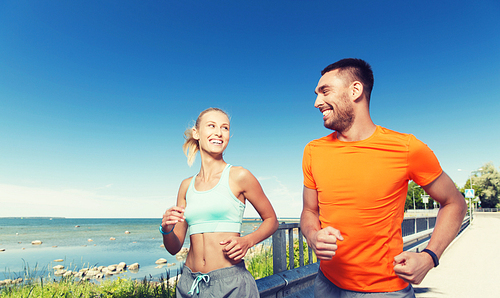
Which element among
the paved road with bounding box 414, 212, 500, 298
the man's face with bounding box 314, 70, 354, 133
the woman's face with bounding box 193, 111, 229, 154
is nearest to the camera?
the man's face with bounding box 314, 70, 354, 133

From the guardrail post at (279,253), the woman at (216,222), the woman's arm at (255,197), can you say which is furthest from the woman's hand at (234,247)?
the guardrail post at (279,253)

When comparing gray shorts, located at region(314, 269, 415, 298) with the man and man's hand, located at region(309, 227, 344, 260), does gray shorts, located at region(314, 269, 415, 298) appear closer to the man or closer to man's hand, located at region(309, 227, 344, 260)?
the man

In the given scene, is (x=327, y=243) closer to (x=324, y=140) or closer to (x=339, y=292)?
(x=339, y=292)

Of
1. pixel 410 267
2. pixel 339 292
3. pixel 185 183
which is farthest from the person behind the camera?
pixel 185 183

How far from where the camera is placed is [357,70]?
1719mm

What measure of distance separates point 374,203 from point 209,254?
1.09 m

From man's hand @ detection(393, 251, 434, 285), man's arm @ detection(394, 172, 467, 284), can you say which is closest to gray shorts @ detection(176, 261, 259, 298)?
man's hand @ detection(393, 251, 434, 285)

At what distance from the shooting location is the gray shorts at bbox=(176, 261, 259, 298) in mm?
1810

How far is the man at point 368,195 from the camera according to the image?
1.52m

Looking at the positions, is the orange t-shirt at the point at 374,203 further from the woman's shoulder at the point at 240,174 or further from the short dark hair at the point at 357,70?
the woman's shoulder at the point at 240,174

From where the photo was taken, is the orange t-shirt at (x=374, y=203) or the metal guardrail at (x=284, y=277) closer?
the orange t-shirt at (x=374, y=203)

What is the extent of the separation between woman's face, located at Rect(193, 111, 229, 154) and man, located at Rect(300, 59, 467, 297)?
2.64ft

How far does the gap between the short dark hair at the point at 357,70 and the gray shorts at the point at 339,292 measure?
43.9 inches

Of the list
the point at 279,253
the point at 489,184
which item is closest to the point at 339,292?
the point at 279,253
